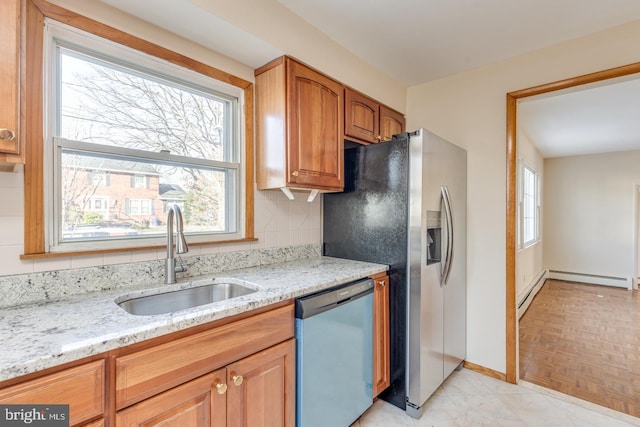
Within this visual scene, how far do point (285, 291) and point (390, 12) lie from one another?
174cm

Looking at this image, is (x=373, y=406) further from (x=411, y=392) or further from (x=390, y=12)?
(x=390, y=12)

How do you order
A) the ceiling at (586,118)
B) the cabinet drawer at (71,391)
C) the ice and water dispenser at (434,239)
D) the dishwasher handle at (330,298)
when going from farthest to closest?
the ceiling at (586,118), the ice and water dispenser at (434,239), the dishwasher handle at (330,298), the cabinet drawer at (71,391)

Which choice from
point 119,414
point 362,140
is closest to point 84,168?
point 119,414

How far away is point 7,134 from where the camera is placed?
0.95 m

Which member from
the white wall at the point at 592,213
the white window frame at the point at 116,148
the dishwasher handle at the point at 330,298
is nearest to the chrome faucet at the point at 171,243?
the white window frame at the point at 116,148

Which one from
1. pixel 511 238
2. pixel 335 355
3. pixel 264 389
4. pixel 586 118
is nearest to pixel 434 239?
pixel 511 238

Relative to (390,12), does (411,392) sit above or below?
below

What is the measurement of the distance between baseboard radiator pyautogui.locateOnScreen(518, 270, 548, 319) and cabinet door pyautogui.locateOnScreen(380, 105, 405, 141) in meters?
2.89

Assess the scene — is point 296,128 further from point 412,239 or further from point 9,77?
point 9,77

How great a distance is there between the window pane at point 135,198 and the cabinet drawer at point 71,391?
772 millimetres

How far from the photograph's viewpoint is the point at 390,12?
1.82m

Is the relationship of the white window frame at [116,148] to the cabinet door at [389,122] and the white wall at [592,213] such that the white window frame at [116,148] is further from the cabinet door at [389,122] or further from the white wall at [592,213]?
the white wall at [592,213]

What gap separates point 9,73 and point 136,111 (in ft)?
2.02

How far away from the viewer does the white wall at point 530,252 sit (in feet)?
13.6
